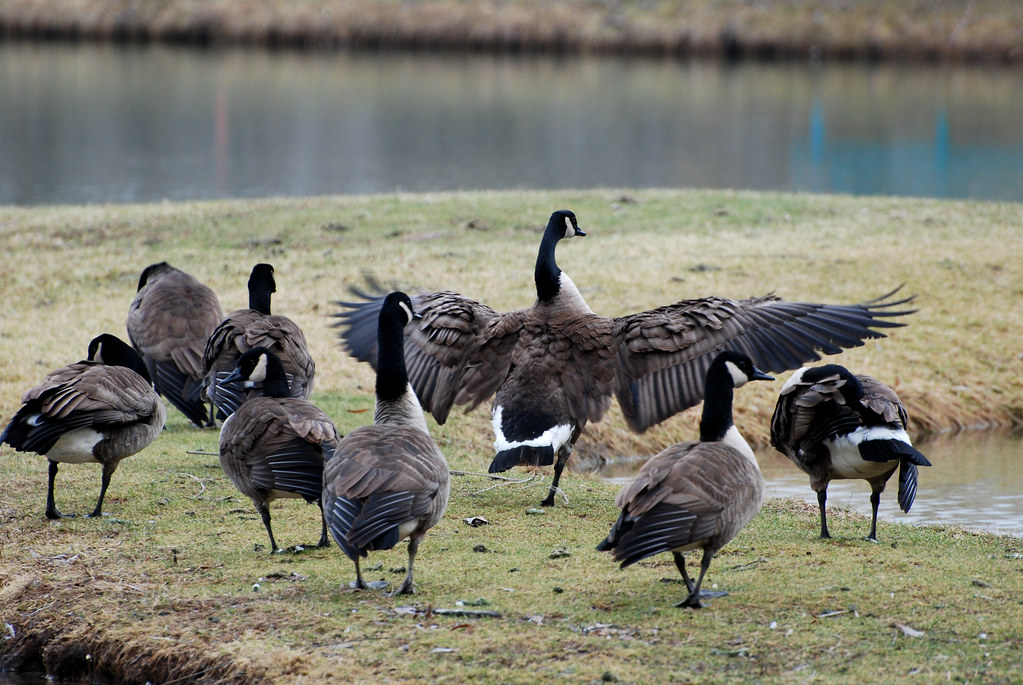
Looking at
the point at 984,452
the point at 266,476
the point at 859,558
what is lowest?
the point at 984,452

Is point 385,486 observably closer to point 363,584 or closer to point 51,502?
point 363,584

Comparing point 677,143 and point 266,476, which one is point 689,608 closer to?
point 266,476

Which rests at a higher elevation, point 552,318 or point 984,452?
point 552,318

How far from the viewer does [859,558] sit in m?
7.13

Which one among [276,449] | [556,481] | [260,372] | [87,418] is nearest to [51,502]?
[87,418]

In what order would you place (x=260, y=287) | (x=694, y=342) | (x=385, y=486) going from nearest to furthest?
(x=385, y=486) → (x=694, y=342) → (x=260, y=287)

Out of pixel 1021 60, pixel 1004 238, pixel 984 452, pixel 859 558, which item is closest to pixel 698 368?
pixel 859 558

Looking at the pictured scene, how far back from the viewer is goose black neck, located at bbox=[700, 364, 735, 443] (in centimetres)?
661

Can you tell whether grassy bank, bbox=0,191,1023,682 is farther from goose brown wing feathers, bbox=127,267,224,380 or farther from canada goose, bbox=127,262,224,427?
goose brown wing feathers, bbox=127,267,224,380

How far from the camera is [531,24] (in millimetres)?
61750

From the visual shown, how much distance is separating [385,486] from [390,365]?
110 centimetres

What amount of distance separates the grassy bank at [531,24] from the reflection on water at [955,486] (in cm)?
5066

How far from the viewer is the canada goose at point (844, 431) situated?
7.07m

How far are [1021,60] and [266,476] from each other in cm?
5903
